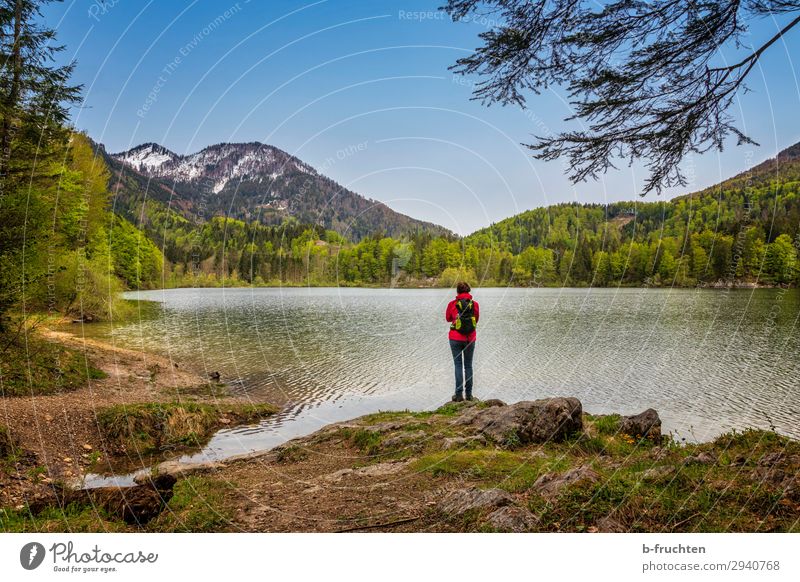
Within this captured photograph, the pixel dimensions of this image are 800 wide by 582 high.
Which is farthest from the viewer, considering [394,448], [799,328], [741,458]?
[799,328]

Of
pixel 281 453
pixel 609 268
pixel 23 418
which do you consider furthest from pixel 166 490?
pixel 609 268

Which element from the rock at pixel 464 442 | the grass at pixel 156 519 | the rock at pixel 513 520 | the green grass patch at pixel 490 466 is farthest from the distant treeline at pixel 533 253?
the rock at pixel 513 520

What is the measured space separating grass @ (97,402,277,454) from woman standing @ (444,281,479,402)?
7.19 metres

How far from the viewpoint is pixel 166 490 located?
4984 mm

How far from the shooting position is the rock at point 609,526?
3676 mm

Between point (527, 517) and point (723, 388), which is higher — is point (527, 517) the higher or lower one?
the higher one

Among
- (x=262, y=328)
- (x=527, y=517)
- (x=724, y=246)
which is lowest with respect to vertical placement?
(x=262, y=328)

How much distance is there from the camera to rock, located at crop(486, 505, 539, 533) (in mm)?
3619

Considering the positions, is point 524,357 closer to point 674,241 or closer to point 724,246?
point 674,241

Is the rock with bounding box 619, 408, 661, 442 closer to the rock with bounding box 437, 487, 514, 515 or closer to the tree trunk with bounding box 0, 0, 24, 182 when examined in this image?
the rock with bounding box 437, 487, 514, 515

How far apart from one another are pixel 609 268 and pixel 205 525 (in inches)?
3629

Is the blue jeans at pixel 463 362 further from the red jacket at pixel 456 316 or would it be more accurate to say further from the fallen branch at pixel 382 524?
the fallen branch at pixel 382 524

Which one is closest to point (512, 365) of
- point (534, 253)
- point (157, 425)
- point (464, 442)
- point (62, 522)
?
point (464, 442)

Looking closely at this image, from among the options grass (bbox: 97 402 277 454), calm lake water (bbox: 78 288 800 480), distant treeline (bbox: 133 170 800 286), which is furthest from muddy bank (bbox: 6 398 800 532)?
distant treeline (bbox: 133 170 800 286)
